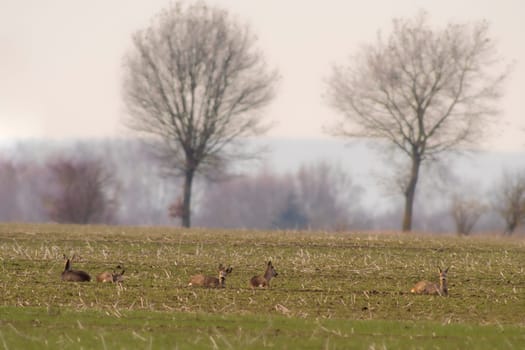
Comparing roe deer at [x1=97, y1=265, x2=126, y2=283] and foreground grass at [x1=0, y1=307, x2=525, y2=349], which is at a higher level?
roe deer at [x1=97, y1=265, x2=126, y2=283]

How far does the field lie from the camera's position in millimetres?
15570

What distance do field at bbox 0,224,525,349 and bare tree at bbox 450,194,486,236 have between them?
29020 millimetres

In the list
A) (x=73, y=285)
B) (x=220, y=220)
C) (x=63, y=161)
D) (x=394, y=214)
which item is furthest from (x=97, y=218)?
(x=394, y=214)

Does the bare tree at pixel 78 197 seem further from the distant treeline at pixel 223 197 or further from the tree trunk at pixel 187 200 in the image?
the distant treeline at pixel 223 197

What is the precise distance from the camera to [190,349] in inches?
576

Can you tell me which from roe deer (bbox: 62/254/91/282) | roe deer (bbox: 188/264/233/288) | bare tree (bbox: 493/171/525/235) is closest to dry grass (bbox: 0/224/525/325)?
roe deer (bbox: 62/254/91/282)

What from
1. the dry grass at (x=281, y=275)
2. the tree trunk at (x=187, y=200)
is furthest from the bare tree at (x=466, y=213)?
the dry grass at (x=281, y=275)

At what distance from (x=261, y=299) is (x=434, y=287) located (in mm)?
3352

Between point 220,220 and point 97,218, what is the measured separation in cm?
8209

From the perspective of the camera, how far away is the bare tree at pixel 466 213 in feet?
207

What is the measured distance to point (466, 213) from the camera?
6450 cm

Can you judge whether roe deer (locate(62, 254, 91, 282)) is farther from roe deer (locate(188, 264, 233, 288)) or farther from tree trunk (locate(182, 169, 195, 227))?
tree trunk (locate(182, 169, 195, 227))

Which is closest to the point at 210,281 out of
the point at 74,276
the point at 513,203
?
the point at 74,276

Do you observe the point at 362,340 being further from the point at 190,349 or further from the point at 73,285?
the point at 73,285
